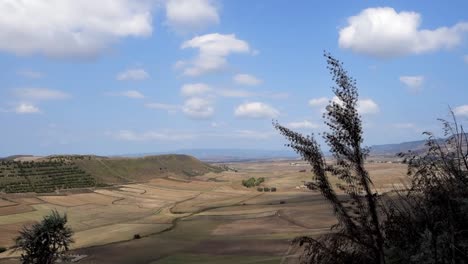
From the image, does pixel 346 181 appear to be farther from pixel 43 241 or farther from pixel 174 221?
pixel 174 221

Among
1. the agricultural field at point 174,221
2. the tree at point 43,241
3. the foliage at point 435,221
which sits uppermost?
the foliage at point 435,221

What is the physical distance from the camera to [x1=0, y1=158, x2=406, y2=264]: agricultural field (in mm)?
62616

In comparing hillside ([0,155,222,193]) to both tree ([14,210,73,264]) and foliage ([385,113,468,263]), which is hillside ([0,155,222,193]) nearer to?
tree ([14,210,73,264])

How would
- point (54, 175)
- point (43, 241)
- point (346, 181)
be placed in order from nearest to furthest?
1. point (346, 181)
2. point (43, 241)
3. point (54, 175)

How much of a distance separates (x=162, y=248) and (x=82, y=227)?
35750mm

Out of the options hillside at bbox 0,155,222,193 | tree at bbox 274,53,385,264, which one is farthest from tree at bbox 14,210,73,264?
hillside at bbox 0,155,222,193

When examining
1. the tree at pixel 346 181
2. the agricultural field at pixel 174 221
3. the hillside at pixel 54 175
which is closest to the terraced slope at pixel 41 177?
the hillside at pixel 54 175

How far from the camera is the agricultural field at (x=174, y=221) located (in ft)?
205

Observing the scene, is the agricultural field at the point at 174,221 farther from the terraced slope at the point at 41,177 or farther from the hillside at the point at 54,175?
the hillside at the point at 54,175

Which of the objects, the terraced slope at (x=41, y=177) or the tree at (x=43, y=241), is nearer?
the tree at (x=43, y=241)

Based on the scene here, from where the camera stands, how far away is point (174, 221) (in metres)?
99.2

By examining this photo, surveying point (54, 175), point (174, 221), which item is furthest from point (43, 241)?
point (54, 175)

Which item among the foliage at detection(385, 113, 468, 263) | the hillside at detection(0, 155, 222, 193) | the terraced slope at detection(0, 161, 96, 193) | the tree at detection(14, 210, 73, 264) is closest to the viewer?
the foliage at detection(385, 113, 468, 263)

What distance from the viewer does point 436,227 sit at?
14.7 m
